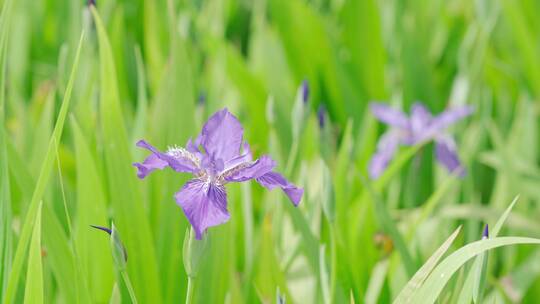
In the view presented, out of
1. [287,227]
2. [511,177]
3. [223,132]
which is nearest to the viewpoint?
[223,132]

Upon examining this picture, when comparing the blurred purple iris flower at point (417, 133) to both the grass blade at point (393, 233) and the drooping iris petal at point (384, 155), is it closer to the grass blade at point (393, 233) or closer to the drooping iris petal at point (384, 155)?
the drooping iris petal at point (384, 155)

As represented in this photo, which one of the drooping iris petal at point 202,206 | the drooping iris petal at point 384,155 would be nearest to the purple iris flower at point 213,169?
the drooping iris petal at point 202,206

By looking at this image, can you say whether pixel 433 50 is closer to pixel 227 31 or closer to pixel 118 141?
pixel 227 31

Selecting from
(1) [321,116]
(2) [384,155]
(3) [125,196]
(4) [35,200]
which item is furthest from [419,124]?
(4) [35,200]

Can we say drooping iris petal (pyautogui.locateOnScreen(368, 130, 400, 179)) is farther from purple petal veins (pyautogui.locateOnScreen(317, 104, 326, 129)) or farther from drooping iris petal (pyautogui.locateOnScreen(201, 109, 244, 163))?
drooping iris petal (pyautogui.locateOnScreen(201, 109, 244, 163))

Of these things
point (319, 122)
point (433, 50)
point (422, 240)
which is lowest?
point (422, 240)

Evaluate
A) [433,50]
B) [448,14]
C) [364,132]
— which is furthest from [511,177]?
[448,14]
